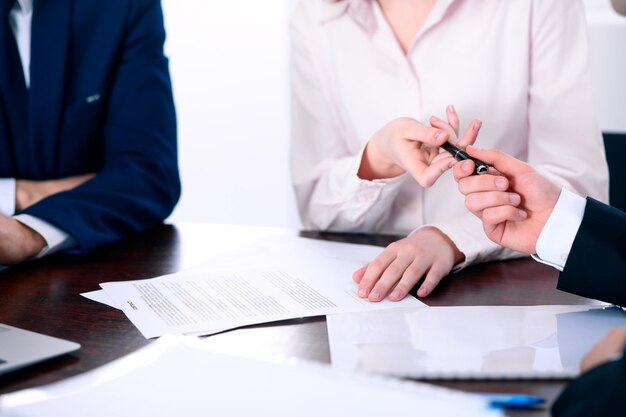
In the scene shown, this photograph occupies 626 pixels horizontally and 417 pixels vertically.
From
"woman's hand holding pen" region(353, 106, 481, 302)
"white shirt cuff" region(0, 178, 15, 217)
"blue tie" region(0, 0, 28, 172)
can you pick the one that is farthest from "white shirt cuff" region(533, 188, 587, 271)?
"blue tie" region(0, 0, 28, 172)

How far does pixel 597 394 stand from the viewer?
0.58 m

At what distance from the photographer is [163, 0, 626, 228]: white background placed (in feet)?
10.3

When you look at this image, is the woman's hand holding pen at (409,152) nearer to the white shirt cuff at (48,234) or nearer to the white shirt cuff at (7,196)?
the white shirt cuff at (48,234)

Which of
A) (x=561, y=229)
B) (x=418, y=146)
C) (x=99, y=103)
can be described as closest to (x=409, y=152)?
(x=418, y=146)

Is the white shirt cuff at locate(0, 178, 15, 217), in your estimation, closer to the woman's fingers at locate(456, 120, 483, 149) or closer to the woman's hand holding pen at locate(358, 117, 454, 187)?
the woman's hand holding pen at locate(358, 117, 454, 187)

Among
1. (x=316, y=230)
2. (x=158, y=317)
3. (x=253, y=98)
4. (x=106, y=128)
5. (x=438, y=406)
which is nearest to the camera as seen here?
(x=438, y=406)

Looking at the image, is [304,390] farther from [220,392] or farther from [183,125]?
[183,125]

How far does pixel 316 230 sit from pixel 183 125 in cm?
201

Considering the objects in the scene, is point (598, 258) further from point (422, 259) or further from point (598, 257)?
point (422, 259)

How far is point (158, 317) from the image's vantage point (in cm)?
91

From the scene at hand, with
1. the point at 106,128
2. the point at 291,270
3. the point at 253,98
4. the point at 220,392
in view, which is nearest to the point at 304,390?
the point at 220,392

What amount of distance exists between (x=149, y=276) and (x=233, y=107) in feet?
7.15

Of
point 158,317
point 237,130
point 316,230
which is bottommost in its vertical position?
point 237,130

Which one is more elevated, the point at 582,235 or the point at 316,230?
the point at 582,235
